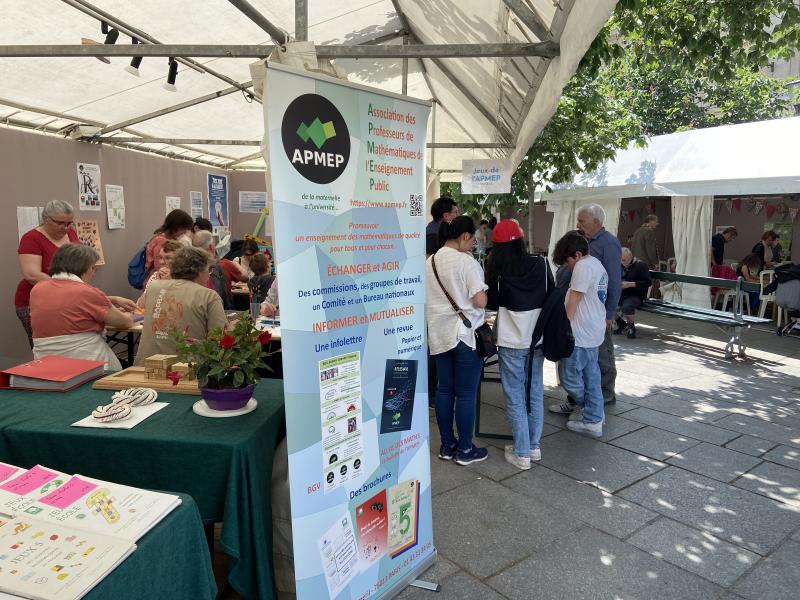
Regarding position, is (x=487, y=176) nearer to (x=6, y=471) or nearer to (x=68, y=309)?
(x=68, y=309)

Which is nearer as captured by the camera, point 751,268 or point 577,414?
point 577,414

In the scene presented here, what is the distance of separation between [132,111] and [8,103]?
119 centimetres

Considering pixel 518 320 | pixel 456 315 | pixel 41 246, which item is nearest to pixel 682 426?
pixel 518 320

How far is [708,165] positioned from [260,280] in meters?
7.14

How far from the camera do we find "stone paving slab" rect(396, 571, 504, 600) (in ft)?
8.34

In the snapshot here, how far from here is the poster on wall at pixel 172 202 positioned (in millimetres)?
8117

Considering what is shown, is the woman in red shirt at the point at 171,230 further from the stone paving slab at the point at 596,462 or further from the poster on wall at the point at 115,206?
the stone paving slab at the point at 596,462

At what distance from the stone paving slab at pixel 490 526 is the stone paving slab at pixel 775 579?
0.85 m

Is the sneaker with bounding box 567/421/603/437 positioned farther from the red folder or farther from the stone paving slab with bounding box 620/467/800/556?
the red folder

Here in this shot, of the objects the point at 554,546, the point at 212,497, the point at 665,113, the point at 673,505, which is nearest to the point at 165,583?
the point at 212,497

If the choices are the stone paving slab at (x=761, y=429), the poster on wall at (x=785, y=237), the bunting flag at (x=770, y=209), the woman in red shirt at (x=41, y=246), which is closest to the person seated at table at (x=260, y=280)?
the woman in red shirt at (x=41, y=246)

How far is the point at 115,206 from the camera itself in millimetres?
6910

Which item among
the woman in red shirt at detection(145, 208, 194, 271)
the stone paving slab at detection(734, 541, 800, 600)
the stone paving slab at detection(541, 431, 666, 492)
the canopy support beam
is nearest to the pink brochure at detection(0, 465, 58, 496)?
the canopy support beam

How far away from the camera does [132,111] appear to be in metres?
5.93
